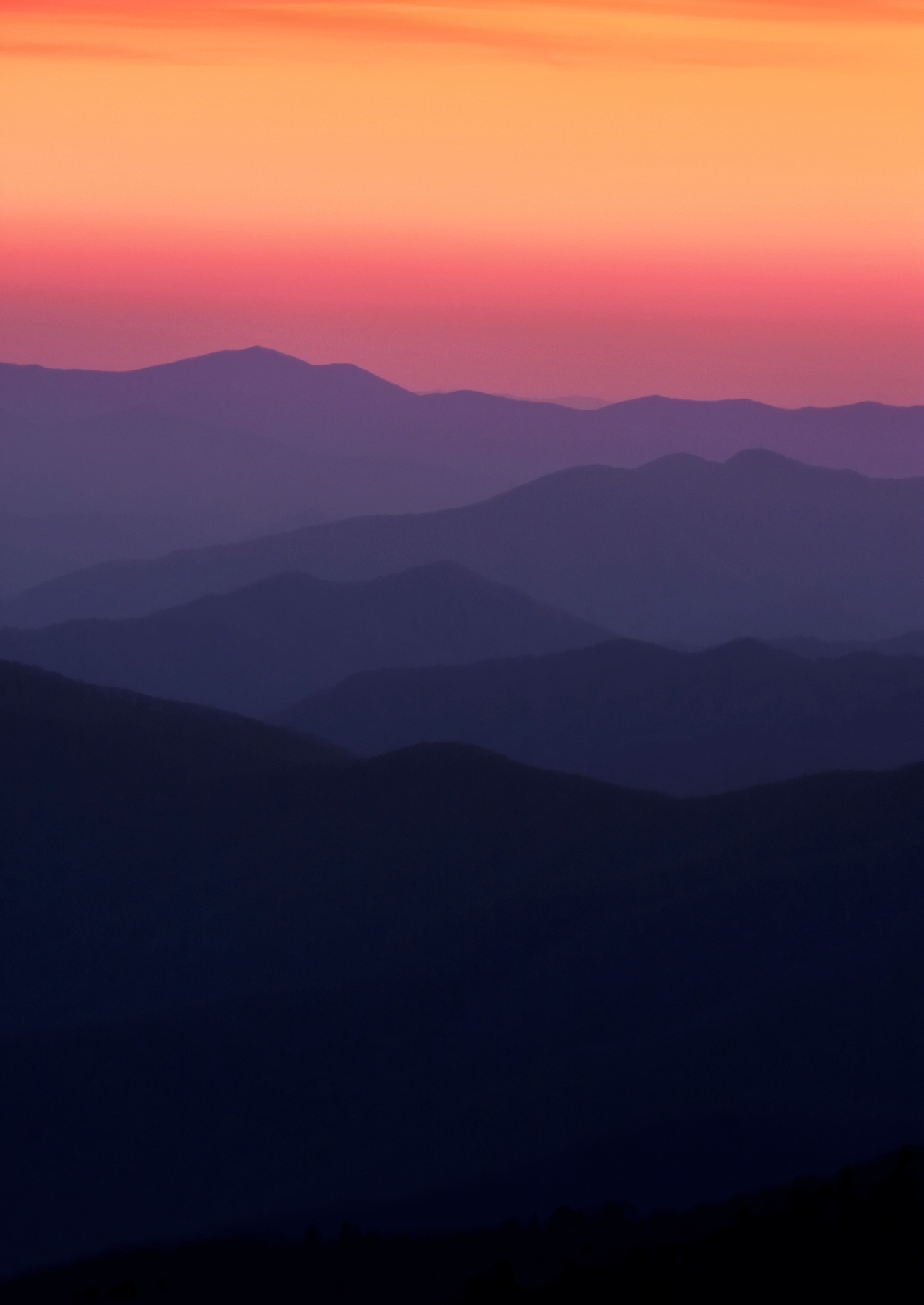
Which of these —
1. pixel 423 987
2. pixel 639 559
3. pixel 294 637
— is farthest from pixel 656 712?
pixel 639 559

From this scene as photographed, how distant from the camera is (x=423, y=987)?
3362cm

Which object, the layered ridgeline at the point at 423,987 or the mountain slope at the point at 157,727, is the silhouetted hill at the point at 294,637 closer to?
the mountain slope at the point at 157,727

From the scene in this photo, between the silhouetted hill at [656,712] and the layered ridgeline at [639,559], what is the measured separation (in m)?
60.6

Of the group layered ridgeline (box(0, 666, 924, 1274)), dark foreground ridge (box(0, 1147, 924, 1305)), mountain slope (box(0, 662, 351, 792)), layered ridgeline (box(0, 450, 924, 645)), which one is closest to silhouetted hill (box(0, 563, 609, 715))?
layered ridgeline (box(0, 450, 924, 645))

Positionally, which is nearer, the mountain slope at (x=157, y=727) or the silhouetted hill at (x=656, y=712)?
the mountain slope at (x=157, y=727)

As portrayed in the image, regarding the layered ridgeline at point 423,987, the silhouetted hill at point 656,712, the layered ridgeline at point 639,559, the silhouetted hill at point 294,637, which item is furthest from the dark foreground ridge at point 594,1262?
the layered ridgeline at point 639,559

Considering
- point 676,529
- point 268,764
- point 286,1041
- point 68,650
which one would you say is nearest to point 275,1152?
point 286,1041

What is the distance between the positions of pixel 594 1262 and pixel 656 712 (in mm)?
59762

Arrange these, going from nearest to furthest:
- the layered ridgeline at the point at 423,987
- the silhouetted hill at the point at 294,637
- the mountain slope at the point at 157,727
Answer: the layered ridgeline at the point at 423,987 < the mountain slope at the point at 157,727 < the silhouetted hill at the point at 294,637

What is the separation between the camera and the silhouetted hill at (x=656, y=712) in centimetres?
7088

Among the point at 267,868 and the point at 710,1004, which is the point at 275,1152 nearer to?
the point at 710,1004

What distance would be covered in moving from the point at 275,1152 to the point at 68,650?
263 ft

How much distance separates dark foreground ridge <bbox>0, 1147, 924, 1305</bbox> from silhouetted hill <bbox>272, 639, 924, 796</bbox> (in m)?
46.8

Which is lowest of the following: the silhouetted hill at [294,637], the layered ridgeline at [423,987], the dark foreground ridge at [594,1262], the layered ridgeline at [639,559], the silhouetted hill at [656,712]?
the dark foreground ridge at [594,1262]
